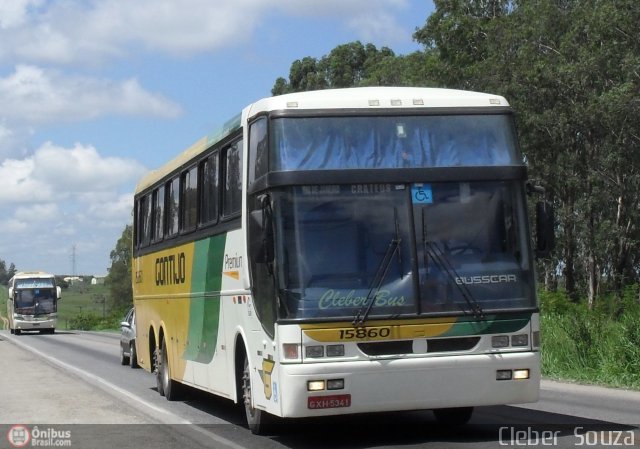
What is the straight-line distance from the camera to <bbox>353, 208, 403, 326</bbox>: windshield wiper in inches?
424

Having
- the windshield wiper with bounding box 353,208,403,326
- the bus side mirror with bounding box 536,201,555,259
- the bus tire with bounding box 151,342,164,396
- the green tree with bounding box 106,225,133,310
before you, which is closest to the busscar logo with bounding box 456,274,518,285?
the bus side mirror with bounding box 536,201,555,259

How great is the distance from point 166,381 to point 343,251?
8.12 meters

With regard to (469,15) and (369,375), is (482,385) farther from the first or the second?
(469,15)

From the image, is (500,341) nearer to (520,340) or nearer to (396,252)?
(520,340)

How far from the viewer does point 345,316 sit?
424 inches

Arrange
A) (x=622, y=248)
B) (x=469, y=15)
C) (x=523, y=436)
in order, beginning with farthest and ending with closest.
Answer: (x=469, y=15) < (x=622, y=248) < (x=523, y=436)

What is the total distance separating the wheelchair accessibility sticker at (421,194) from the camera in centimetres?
1117

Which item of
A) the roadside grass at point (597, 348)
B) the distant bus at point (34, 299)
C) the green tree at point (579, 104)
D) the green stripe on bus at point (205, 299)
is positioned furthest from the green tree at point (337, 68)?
the green stripe on bus at point (205, 299)

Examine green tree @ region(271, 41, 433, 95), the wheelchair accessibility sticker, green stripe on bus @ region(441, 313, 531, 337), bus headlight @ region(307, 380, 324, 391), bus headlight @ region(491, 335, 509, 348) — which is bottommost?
bus headlight @ region(307, 380, 324, 391)

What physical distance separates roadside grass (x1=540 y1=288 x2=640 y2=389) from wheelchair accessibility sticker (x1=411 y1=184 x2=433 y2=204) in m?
8.46

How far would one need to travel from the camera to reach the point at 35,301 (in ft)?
215

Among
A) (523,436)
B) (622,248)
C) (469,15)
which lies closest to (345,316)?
(523,436)

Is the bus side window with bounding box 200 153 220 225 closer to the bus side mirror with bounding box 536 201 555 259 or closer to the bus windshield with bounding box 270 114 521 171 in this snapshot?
the bus windshield with bounding box 270 114 521 171

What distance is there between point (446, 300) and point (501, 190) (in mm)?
1264
